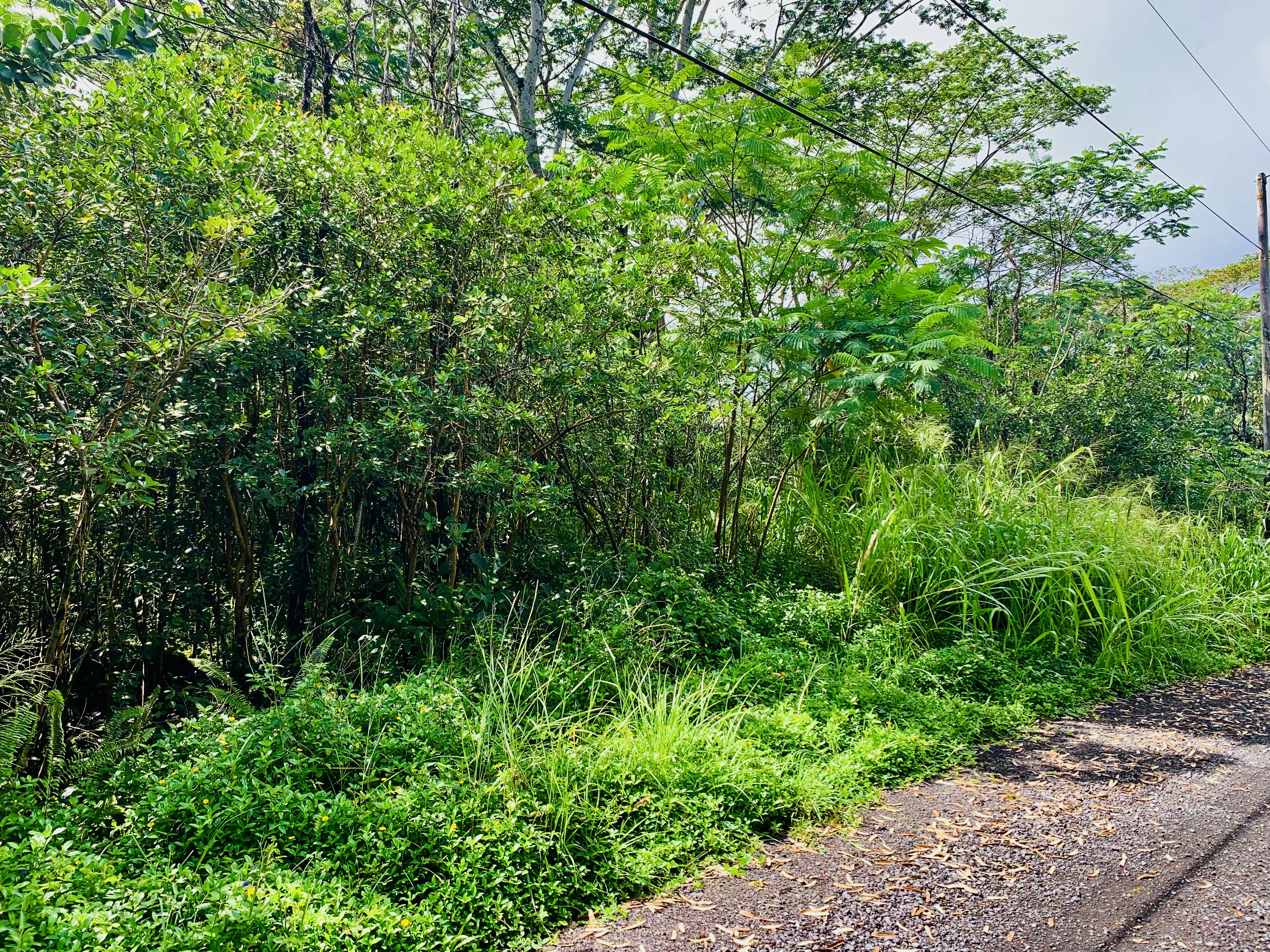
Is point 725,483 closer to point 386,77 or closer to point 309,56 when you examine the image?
point 309,56

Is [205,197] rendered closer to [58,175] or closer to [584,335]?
[58,175]

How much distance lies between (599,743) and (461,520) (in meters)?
2.07

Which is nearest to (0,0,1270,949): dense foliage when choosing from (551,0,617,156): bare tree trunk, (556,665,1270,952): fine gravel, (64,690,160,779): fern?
(64,690,160,779): fern

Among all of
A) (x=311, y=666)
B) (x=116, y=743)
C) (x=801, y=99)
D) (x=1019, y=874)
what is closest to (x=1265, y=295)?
(x=801, y=99)

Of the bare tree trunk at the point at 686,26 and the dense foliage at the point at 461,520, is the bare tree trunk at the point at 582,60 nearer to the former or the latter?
the bare tree trunk at the point at 686,26

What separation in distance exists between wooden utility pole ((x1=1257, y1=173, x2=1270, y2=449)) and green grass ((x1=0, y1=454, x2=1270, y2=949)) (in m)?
7.30

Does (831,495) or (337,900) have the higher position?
(831,495)

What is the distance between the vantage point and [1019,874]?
3.24m

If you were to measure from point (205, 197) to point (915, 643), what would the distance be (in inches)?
207

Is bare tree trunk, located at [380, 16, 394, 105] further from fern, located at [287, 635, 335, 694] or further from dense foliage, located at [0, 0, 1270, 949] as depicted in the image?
fern, located at [287, 635, 335, 694]

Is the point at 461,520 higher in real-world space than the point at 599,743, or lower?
higher

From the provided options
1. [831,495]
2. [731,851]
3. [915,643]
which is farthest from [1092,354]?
[731,851]

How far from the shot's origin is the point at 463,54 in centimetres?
1181

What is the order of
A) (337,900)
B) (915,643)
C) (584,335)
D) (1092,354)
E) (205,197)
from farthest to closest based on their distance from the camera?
(1092,354) → (915,643) → (584,335) → (205,197) → (337,900)
